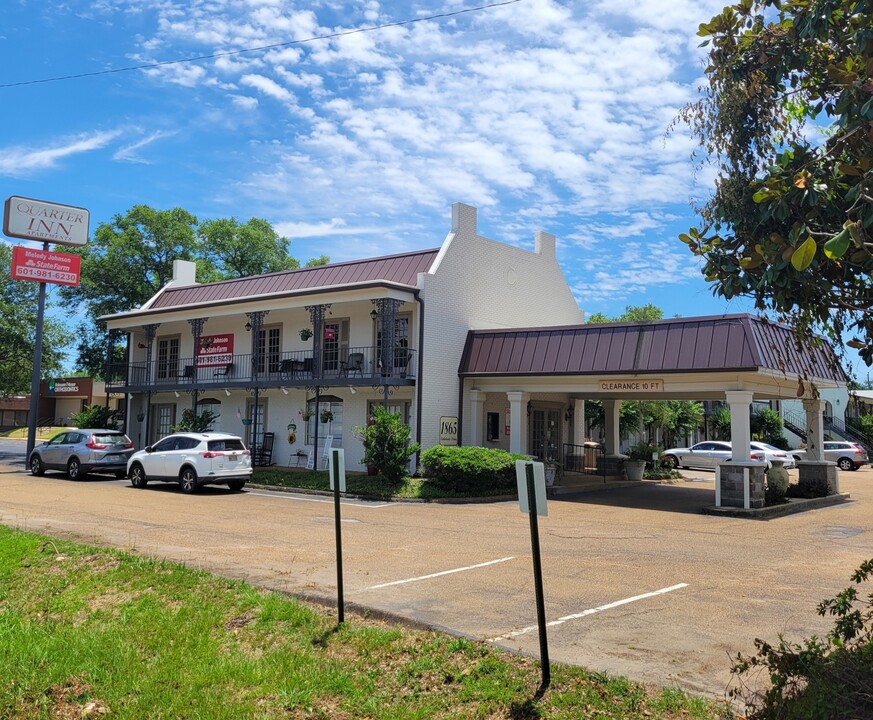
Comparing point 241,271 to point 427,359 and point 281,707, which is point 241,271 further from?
point 281,707

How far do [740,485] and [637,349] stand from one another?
4.34 meters

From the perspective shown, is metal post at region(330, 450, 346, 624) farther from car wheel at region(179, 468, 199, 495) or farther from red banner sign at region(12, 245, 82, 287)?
red banner sign at region(12, 245, 82, 287)

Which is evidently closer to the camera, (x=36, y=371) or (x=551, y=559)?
(x=551, y=559)

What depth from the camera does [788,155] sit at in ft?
19.0

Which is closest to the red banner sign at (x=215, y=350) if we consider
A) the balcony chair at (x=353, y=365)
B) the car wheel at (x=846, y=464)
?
the balcony chair at (x=353, y=365)

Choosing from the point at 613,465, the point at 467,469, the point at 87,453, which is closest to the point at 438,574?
the point at 467,469

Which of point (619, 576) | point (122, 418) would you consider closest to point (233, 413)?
point (122, 418)

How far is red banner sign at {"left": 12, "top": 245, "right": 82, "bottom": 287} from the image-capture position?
2948 cm

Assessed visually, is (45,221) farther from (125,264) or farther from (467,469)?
(467,469)

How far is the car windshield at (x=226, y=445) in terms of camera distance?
21.0 m

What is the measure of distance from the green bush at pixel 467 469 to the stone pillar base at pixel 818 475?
872 centimetres

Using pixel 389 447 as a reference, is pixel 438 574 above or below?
below

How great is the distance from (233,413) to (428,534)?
17.3 metres

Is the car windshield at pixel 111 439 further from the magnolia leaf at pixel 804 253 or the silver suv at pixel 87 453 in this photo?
the magnolia leaf at pixel 804 253
